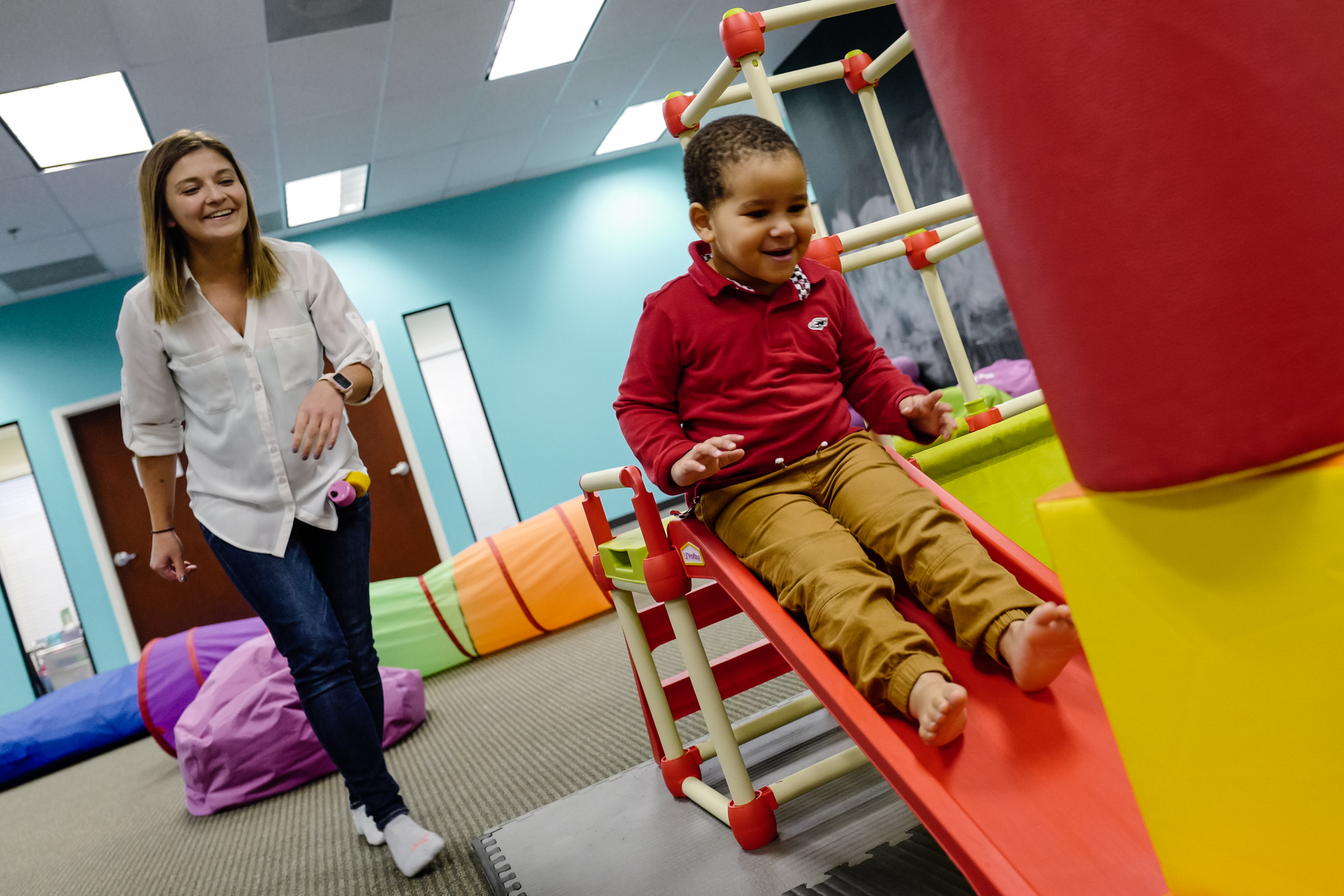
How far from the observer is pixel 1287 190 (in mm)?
400

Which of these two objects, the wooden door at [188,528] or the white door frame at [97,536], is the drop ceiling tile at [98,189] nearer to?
the white door frame at [97,536]

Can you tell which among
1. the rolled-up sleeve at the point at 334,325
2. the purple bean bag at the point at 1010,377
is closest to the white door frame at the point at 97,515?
the purple bean bag at the point at 1010,377

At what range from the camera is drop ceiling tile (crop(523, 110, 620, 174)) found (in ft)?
18.2

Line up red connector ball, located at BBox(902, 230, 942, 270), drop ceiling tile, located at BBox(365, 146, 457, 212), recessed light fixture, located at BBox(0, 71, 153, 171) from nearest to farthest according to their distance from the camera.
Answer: red connector ball, located at BBox(902, 230, 942, 270), recessed light fixture, located at BBox(0, 71, 153, 171), drop ceiling tile, located at BBox(365, 146, 457, 212)

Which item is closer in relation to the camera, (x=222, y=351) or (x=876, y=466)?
(x=876, y=466)

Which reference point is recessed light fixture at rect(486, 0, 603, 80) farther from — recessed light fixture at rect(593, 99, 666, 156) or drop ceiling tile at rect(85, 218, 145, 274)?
drop ceiling tile at rect(85, 218, 145, 274)

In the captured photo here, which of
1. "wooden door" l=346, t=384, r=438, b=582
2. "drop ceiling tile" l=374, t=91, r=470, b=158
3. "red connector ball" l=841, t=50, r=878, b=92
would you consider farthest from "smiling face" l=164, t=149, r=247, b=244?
"wooden door" l=346, t=384, r=438, b=582

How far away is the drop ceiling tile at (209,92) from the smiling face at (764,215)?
10.5 feet

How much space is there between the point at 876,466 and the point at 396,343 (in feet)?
17.6

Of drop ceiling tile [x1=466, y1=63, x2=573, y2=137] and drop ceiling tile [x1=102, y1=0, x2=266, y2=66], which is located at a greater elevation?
drop ceiling tile [x1=466, y1=63, x2=573, y2=137]

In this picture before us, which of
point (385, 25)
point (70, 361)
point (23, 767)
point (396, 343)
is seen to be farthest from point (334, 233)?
point (23, 767)

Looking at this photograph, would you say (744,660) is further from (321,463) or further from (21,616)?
(21,616)

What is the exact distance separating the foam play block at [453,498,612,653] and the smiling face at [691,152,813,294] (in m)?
2.45

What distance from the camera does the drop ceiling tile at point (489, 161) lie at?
214 inches
